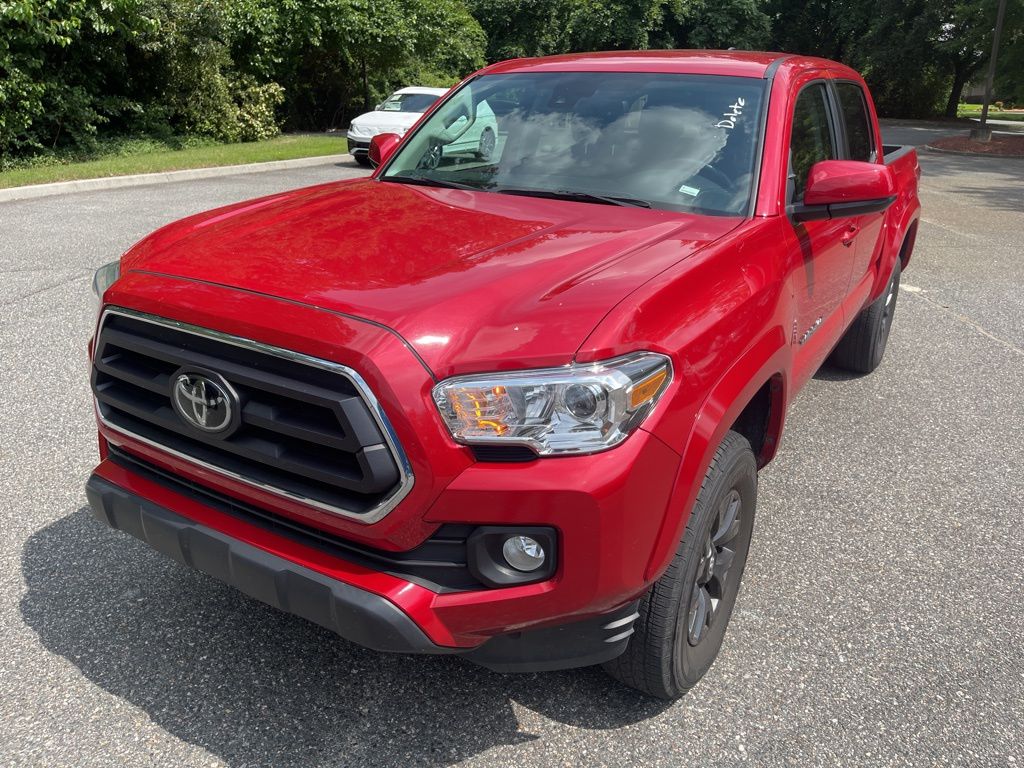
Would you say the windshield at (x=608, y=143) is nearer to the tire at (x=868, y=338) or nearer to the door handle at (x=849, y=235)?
the door handle at (x=849, y=235)

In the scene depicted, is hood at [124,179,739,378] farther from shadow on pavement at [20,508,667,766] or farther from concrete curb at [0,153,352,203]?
concrete curb at [0,153,352,203]

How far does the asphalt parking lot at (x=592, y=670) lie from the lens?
7.84ft

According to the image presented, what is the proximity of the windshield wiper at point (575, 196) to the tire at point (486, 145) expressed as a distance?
0.35m

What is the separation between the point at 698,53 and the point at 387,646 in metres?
2.88

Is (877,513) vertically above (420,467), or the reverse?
(420,467)

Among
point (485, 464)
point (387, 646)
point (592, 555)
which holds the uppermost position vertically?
point (485, 464)

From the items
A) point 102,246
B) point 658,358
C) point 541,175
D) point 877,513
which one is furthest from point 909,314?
point 102,246

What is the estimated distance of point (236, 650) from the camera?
2.71 meters

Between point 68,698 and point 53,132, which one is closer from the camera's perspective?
point 68,698

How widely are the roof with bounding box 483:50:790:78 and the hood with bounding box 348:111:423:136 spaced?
1225 centimetres

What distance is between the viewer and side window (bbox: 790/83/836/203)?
3.27 meters

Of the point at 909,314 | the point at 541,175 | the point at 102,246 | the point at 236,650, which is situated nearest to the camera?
the point at 236,650

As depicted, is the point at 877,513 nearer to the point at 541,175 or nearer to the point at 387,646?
the point at 541,175

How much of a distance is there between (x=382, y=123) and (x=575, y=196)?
13609 mm
